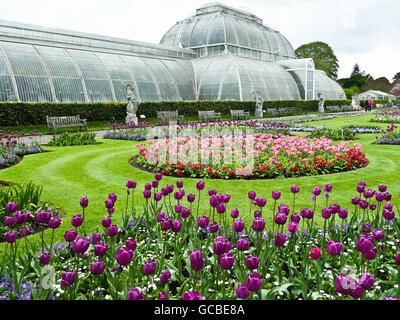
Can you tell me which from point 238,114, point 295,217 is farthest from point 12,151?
point 238,114

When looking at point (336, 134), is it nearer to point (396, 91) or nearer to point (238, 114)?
point (238, 114)

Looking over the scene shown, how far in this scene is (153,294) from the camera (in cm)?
281

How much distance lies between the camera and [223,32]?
133 ft

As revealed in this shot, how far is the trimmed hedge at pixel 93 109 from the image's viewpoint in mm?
18641

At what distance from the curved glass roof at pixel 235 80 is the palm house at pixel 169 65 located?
100mm

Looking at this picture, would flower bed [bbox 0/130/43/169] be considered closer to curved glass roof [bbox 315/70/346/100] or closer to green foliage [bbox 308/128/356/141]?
green foliage [bbox 308/128/356/141]

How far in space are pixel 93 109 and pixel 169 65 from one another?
1476 cm

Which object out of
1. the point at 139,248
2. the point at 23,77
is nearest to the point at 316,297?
the point at 139,248

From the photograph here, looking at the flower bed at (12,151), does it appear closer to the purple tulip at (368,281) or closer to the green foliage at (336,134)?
the purple tulip at (368,281)

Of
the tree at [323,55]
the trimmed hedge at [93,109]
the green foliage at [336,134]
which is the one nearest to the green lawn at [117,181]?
the green foliage at [336,134]

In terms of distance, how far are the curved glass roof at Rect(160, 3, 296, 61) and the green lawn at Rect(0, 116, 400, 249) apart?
109 feet

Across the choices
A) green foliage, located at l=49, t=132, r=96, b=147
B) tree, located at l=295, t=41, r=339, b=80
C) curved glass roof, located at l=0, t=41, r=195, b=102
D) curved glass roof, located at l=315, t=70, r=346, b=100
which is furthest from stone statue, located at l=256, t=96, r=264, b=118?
tree, located at l=295, t=41, r=339, b=80
